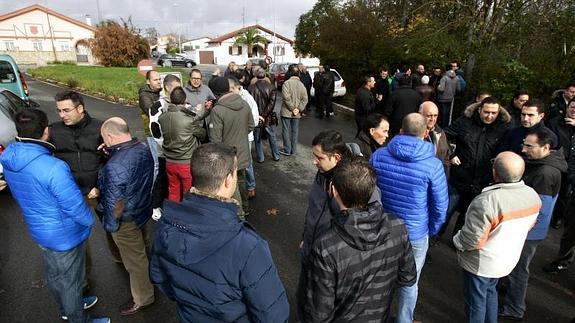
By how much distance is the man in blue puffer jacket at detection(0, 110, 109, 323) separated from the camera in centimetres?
257

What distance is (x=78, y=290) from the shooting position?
2959mm

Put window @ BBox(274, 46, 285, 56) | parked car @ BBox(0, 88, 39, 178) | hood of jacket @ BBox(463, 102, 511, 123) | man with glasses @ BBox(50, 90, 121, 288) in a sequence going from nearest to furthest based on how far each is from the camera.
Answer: man with glasses @ BBox(50, 90, 121, 288)
hood of jacket @ BBox(463, 102, 511, 123)
parked car @ BBox(0, 88, 39, 178)
window @ BBox(274, 46, 285, 56)

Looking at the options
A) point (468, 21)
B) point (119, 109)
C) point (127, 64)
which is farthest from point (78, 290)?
point (127, 64)

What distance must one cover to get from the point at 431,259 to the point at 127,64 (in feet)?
114

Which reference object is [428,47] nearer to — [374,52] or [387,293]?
[374,52]

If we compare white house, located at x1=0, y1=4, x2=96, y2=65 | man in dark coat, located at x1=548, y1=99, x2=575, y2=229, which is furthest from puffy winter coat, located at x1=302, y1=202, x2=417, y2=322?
white house, located at x1=0, y1=4, x2=96, y2=65

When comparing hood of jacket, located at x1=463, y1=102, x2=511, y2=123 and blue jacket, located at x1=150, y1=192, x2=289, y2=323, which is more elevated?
hood of jacket, located at x1=463, y1=102, x2=511, y2=123

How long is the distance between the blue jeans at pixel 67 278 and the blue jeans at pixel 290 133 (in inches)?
204

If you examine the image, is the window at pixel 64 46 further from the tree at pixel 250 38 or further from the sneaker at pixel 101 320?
the sneaker at pixel 101 320

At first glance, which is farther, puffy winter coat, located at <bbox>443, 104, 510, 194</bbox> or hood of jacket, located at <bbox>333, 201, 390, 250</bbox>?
puffy winter coat, located at <bbox>443, 104, 510, 194</bbox>

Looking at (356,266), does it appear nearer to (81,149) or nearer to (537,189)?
(537,189)

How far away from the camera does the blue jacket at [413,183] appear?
266 centimetres

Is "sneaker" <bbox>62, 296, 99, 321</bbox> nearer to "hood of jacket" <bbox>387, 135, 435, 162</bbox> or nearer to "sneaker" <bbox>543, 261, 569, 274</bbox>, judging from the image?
"hood of jacket" <bbox>387, 135, 435, 162</bbox>

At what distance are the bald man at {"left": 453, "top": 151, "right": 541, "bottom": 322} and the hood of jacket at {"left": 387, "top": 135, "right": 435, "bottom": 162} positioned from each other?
50 cm
